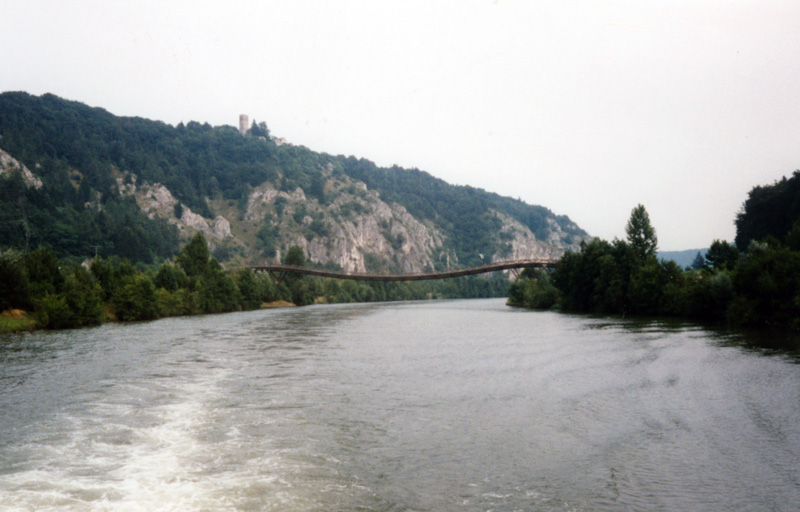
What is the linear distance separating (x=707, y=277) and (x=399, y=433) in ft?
174

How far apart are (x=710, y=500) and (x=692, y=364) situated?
1880 cm

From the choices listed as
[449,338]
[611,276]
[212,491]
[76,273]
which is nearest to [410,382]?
[212,491]

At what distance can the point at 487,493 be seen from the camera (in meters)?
10.6

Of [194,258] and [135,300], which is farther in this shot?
[194,258]

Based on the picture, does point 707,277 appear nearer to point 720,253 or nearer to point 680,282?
point 680,282

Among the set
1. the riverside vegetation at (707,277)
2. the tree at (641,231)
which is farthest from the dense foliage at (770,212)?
the tree at (641,231)

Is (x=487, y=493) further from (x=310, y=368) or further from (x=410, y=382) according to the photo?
(x=310, y=368)

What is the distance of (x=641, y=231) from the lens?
90688mm

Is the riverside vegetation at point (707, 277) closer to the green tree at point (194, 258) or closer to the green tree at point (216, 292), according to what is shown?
the green tree at point (216, 292)

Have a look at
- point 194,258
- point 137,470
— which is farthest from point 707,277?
point 194,258

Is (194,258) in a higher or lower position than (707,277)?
higher

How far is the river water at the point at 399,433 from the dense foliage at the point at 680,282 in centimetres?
1707

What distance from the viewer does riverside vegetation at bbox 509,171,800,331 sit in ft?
143

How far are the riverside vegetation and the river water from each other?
1747 cm
